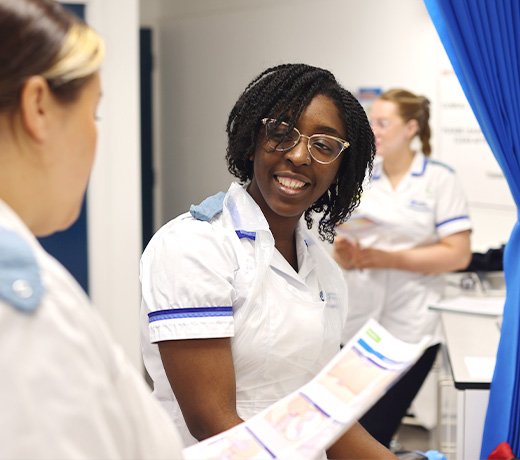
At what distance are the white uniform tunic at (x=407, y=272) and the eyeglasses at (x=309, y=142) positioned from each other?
71.4 inches

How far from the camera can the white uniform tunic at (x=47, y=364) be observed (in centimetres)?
63

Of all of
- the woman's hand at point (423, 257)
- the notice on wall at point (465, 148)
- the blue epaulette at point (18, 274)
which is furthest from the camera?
the notice on wall at point (465, 148)

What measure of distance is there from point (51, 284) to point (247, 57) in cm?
449

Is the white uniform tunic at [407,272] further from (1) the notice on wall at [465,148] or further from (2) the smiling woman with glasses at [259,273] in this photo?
(2) the smiling woman with glasses at [259,273]

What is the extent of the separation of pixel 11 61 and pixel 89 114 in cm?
11

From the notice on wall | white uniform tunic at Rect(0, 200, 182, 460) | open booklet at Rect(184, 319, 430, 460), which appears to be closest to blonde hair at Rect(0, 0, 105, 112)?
white uniform tunic at Rect(0, 200, 182, 460)

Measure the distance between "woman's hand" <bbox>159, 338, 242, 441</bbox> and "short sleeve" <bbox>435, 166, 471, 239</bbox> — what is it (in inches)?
85.8

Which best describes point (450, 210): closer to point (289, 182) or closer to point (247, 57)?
point (289, 182)

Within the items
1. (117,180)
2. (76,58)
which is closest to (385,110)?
(117,180)

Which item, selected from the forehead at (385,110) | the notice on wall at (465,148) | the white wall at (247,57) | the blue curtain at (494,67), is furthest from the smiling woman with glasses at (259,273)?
the notice on wall at (465,148)

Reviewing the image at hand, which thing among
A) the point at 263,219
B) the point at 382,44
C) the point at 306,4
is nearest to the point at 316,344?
the point at 263,219

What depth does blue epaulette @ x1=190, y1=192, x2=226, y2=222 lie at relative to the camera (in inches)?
56.8

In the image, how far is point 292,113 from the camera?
1.50 metres

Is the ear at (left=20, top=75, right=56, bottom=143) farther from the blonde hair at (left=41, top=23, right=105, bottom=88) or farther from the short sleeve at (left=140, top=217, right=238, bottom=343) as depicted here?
the short sleeve at (left=140, top=217, right=238, bottom=343)
